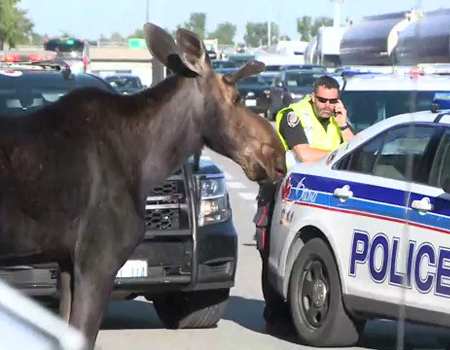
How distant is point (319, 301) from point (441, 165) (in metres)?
1.43

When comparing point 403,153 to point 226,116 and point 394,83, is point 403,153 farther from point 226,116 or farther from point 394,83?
point 394,83

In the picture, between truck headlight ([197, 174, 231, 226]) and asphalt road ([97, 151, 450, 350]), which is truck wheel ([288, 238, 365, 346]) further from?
truck headlight ([197, 174, 231, 226])

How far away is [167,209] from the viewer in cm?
922

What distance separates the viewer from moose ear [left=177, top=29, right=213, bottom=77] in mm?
6504

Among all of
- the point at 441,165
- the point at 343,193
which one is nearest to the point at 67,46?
the point at 343,193

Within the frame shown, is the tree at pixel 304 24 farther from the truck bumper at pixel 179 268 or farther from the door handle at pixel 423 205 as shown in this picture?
the door handle at pixel 423 205

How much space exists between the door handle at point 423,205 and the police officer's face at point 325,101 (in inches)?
72.3

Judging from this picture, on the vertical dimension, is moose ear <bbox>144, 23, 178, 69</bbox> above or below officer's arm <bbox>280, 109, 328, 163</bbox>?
above

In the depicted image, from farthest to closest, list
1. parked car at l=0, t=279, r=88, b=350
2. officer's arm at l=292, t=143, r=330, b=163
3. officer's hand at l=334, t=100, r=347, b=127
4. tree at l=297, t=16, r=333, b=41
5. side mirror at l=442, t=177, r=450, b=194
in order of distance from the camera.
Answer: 1. tree at l=297, t=16, r=333, b=41
2. officer's hand at l=334, t=100, r=347, b=127
3. officer's arm at l=292, t=143, r=330, b=163
4. side mirror at l=442, t=177, r=450, b=194
5. parked car at l=0, t=279, r=88, b=350

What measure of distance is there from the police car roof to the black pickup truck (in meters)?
4.80

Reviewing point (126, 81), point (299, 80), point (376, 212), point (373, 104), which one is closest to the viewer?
point (376, 212)

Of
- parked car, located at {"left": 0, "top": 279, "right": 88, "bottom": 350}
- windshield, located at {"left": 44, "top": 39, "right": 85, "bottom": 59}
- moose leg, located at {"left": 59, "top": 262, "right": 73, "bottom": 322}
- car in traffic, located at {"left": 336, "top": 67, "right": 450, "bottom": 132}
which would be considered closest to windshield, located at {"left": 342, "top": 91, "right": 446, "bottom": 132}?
car in traffic, located at {"left": 336, "top": 67, "right": 450, "bottom": 132}

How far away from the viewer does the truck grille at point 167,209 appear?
917 cm

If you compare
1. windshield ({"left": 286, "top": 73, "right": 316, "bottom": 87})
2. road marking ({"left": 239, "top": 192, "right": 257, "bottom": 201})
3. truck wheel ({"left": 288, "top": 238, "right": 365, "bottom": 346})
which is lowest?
windshield ({"left": 286, "top": 73, "right": 316, "bottom": 87})
